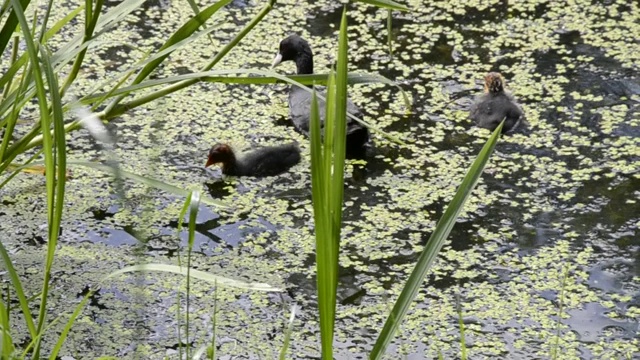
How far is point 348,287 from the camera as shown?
380 cm

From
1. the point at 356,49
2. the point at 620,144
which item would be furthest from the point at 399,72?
the point at 620,144

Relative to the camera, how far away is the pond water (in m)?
3.57

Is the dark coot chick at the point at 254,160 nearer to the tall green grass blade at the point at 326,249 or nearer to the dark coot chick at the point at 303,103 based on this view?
the dark coot chick at the point at 303,103

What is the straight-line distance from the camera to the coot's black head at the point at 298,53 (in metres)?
5.18

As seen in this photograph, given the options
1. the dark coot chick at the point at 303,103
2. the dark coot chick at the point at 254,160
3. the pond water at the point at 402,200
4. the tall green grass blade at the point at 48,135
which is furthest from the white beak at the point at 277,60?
the tall green grass blade at the point at 48,135

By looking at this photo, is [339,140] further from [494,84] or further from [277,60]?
[277,60]

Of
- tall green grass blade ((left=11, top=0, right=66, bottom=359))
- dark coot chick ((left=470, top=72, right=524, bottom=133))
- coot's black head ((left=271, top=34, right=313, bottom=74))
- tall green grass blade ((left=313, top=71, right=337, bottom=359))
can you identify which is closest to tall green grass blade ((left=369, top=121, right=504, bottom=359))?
tall green grass blade ((left=313, top=71, right=337, bottom=359))

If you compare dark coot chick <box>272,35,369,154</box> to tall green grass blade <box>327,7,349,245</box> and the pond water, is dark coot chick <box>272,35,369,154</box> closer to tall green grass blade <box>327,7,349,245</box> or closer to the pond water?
→ the pond water

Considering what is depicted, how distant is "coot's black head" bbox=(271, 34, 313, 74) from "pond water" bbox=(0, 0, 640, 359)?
0.61ft

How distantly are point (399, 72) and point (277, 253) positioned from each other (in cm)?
166

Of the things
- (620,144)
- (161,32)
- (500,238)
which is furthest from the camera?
(161,32)

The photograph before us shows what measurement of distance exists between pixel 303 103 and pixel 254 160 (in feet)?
1.89

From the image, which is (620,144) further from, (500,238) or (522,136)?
(500,238)

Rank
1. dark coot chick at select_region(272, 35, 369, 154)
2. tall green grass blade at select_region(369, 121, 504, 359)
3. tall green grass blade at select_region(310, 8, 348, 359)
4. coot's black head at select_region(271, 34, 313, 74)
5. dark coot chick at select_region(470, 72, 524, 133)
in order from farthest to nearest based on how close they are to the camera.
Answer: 1. coot's black head at select_region(271, 34, 313, 74)
2. dark coot chick at select_region(470, 72, 524, 133)
3. dark coot chick at select_region(272, 35, 369, 154)
4. tall green grass blade at select_region(369, 121, 504, 359)
5. tall green grass blade at select_region(310, 8, 348, 359)
